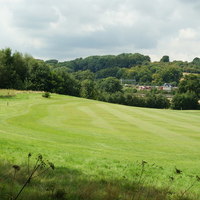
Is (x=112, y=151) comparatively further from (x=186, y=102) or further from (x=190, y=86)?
(x=190, y=86)

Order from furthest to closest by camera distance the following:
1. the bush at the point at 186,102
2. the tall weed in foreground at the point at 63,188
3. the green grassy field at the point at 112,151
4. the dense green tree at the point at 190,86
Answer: the dense green tree at the point at 190,86, the bush at the point at 186,102, the green grassy field at the point at 112,151, the tall weed in foreground at the point at 63,188

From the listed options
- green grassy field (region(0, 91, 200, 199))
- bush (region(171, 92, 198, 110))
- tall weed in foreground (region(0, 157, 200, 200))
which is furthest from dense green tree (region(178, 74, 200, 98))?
tall weed in foreground (region(0, 157, 200, 200))

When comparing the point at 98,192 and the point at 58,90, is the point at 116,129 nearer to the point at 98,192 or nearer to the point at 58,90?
the point at 98,192

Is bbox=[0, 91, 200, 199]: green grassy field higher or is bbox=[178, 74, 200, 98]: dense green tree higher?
bbox=[178, 74, 200, 98]: dense green tree

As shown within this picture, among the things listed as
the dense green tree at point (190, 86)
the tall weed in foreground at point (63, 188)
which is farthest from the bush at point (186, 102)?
the tall weed in foreground at point (63, 188)

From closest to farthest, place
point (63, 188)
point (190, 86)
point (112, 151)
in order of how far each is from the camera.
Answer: point (63, 188) < point (112, 151) < point (190, 86)

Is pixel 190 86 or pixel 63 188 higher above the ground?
pixel 190 86

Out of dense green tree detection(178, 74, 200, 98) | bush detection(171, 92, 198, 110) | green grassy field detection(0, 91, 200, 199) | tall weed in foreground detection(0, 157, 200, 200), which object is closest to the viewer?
tall weed in foreground detection(0, 157, 200, 200)

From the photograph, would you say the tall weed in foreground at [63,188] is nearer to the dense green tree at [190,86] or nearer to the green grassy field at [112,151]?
the green grassy field at [112,151]

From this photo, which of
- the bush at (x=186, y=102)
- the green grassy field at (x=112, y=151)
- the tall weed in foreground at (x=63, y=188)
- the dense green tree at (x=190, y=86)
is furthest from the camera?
the dense green tree at (x=190, y=86)

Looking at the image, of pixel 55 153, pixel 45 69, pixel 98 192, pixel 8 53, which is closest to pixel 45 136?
pixel 55 153

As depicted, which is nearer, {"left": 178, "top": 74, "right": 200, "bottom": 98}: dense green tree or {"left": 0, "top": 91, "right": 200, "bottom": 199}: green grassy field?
{"left": 0, "top": 91, "right": 200, "bottom": 199}: green grassy field

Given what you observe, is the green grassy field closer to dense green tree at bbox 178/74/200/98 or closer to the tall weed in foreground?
Answer: the tall weed in foreground

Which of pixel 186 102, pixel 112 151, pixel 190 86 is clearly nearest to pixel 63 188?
pixel 112 151
